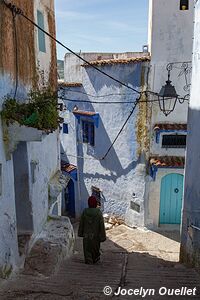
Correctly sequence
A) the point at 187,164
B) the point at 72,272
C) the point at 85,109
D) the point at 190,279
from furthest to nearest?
the point at 85,109, the point at 187,164, the point at 72,272, the point at 190,279

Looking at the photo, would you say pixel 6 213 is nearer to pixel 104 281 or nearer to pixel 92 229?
pixel 104 281

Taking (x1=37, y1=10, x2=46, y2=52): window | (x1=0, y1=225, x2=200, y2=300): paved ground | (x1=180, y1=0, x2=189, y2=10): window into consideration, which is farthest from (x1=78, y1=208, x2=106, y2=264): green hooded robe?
(x1=180, y1=0, x2=189, y2=10): window

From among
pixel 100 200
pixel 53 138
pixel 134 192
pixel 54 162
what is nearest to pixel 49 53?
pixel 53 138

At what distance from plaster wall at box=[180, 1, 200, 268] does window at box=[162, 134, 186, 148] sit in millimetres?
5034

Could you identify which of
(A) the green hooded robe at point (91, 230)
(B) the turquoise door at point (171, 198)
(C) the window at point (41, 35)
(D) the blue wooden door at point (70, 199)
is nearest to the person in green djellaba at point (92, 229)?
(A) the green hooded robe at point (91, 230)

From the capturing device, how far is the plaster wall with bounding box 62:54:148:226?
13312mm

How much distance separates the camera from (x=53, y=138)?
9500 mm

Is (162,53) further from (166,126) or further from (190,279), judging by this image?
(190,279)

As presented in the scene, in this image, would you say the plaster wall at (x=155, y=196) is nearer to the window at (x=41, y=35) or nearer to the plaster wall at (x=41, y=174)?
the plaster wall at (x=41, y=174)

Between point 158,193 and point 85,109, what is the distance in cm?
484

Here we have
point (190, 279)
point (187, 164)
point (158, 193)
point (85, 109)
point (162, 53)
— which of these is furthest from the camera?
point (85, 109)

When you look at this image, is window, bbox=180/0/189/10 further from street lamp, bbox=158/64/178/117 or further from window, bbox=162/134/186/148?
window, bbox=162/134/186/148

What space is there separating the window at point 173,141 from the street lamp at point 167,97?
3.42 ft

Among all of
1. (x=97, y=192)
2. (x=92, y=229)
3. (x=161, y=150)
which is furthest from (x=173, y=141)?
(x=92, y=229)
